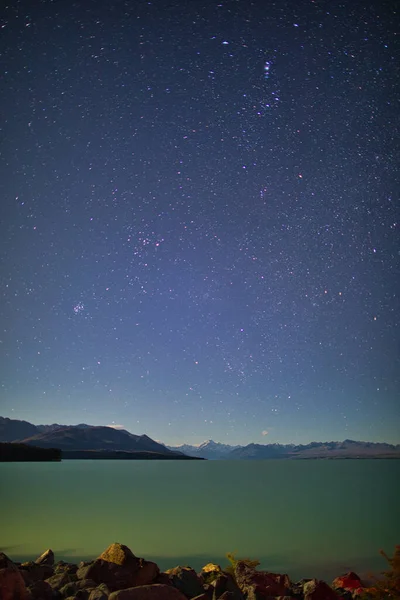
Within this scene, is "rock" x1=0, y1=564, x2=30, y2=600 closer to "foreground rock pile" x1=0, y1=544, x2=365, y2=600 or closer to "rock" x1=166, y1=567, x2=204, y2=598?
"foreground rock pile" x1=0, y1=544, x2=365, y2=600

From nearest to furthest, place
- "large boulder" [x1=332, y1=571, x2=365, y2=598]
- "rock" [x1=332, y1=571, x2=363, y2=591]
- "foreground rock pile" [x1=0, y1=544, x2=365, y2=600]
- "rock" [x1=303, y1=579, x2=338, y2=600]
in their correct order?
"foreground rock pile" [x1=0, y1=544, x2=365, y2=600]
"rock" [x1=303, y1=579, x2=338, y2=600]
"large boulder" [x1=332, y1=571, x2=365, y2=598]
"rock" [x1=332, y1=571, x2=363, y2=591]

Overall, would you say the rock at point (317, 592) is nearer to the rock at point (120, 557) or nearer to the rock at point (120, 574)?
the rock at point (120, 574)

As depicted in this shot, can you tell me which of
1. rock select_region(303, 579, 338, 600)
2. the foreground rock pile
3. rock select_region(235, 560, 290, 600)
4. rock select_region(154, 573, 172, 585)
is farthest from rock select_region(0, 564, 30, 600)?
rock select_region(303, 579, 338, 600)

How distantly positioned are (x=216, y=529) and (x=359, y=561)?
7111 mm

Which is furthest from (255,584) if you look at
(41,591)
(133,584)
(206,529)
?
(206,529)

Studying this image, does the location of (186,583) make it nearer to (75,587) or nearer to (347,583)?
(75,587)

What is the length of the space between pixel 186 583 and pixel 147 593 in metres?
1.19

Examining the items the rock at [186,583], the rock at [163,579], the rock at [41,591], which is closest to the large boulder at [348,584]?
the rock at [186,583]

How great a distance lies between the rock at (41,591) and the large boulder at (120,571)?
580 mm

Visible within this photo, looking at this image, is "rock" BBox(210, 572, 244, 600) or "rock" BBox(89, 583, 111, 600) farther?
"rock" BBox(210, 572, 244, 600)

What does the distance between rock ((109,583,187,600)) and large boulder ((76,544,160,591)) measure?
2.69 ft

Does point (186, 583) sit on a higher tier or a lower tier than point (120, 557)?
lower

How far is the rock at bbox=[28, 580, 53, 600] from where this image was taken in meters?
5.06

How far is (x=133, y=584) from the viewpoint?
5469 mm
